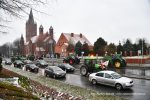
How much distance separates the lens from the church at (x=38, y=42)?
12424cm

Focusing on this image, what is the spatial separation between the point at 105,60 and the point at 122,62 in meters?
2.53

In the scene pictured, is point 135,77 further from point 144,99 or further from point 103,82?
→ point 144,99

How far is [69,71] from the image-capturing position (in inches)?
1674

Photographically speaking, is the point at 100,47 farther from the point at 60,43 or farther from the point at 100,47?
the point at 60,43

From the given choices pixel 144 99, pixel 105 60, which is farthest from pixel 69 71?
pixel 144 99

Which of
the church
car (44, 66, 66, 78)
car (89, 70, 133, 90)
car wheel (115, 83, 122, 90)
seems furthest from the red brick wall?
car wheel (115, 83, 122, 90)

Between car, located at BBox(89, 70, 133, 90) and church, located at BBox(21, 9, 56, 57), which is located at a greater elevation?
church, located at BBox(21, 9, 56, 57)

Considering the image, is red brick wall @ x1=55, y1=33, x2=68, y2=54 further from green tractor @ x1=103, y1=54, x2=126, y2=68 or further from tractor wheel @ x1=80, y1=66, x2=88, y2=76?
tractor wheel @ x1=80, y1=66, x2=88, y2=76

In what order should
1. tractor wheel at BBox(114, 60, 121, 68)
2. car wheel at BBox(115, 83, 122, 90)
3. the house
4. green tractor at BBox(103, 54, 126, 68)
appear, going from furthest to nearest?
the house
tractor wheel at BBox(114, 60, 121, 68)
green tractor at BBox(103, 54, 126, 68)
car wheel at BBox(115, 83, 122, 90)

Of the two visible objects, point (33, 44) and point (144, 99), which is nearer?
point (144, 99)

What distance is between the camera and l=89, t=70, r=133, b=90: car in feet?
76.5

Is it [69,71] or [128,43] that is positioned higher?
[128,43]

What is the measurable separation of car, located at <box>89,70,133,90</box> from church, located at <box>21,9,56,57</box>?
251 feet

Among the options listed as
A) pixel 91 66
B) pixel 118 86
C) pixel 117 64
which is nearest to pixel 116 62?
pixel 117 64
